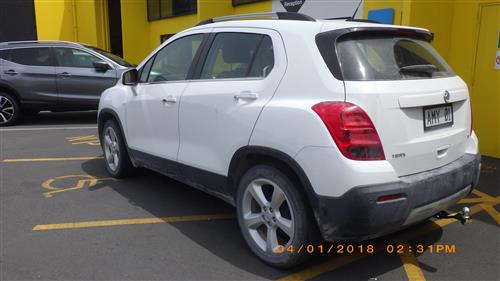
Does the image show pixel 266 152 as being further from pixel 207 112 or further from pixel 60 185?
pixel 60 185

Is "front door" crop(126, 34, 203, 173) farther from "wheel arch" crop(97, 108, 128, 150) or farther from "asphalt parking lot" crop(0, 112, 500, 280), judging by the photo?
"asphalt parking lot" crop(0, 112, 500, 280)

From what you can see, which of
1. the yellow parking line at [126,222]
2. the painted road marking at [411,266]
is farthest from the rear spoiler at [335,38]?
the yellow parking line at [126,222]

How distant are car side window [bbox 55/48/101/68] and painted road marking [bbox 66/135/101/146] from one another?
6.79 ft

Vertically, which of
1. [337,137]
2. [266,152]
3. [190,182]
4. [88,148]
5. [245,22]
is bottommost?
[88,148]

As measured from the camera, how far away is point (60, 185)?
526 centimetres

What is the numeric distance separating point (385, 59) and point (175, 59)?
2.12m

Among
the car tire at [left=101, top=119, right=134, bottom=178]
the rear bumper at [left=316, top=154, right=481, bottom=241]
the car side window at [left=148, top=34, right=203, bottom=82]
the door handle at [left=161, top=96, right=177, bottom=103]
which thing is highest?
the car side window at [left=148, top=34, right=203, bottom=82]

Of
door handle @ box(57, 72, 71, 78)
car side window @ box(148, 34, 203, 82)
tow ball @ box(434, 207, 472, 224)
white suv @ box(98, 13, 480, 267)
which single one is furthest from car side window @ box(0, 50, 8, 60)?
tow ball @ box(434, 207, 472, 224)

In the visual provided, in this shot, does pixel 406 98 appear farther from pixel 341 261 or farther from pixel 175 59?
pixel 175 59

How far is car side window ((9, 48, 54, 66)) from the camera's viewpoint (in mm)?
9492

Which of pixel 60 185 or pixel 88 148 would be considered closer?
pixel 60 185

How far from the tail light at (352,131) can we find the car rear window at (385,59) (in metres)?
0.23

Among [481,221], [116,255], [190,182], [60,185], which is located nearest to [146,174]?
[60,185]

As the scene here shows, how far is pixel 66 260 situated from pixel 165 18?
507 inches
